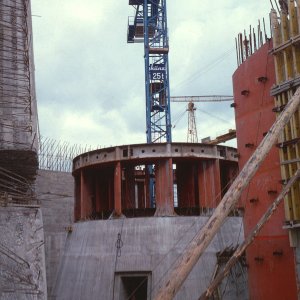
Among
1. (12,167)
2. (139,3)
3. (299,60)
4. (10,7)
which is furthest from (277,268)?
(139,3)

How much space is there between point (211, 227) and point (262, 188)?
787 centimetres

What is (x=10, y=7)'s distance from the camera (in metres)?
20.0

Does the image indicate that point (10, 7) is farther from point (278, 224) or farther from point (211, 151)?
point (278, 224)

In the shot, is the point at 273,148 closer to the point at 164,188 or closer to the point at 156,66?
the point at 164,188

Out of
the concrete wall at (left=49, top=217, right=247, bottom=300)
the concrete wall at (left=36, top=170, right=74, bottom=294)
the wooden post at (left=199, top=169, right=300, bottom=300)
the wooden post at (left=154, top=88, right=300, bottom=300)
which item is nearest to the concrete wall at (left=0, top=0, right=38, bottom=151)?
the concrete wall at (left=49, top=217, right=247, bottom=300)

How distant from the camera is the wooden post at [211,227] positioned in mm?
7508

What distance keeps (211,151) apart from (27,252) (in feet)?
37.7

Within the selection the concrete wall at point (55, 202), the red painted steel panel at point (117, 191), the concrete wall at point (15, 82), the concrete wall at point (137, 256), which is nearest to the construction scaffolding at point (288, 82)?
the concrete wall at point (137, 256)

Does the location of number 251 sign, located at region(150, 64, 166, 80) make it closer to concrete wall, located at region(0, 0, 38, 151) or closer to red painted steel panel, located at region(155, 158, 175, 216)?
red painted steel panel, located at region(155, 158, 175, 216)

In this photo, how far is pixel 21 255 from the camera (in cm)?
1619

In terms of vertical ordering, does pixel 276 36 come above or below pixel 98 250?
above

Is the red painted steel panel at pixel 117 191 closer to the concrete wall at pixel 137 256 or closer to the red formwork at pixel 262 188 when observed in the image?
the concrete wall at pixel 137 256

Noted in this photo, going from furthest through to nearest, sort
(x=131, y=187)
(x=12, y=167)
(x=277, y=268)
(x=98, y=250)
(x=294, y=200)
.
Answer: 1. (x=131, y=187)
2. (x=98, y=250)
3. (x=12, y=167)
4. (x=277, y=268)
5. (x=294, y=200)

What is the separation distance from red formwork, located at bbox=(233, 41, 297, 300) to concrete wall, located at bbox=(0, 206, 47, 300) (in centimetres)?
768
